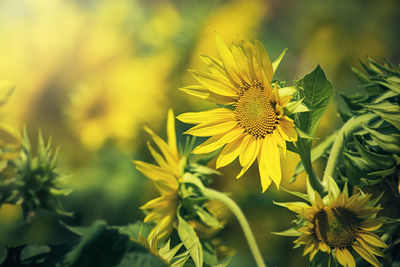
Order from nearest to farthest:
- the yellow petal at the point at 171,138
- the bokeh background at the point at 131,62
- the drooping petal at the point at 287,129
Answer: the drooping petal at the point at 287,129 → the yellow petal at the point at 171,138 → the bokeh background at the point at 131,62

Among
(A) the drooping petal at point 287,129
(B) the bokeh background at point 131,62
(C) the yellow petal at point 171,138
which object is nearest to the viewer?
(A) the drooping petal at point 287,129

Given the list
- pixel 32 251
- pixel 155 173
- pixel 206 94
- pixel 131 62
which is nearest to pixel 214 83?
pixel 206 94

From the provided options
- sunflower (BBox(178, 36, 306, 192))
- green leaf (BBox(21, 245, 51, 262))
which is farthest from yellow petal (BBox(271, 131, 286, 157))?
green leaf (BBox(21, 245, 51, 262))

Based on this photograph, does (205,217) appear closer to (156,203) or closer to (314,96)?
(156,203)

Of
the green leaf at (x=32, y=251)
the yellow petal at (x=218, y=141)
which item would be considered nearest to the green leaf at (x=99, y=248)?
the green leaf at (x=32, y=251)

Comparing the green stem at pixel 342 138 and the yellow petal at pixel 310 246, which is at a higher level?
the green stem at pixel 342 138

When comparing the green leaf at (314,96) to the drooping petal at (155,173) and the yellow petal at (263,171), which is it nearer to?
the yellow petal at (263,171)

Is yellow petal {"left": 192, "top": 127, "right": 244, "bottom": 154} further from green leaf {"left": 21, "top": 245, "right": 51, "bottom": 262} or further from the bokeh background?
the bokeh background

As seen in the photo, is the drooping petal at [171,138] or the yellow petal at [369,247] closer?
the yellow petal at [369,247]
